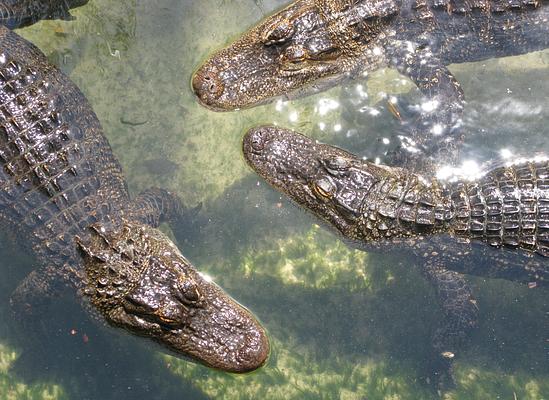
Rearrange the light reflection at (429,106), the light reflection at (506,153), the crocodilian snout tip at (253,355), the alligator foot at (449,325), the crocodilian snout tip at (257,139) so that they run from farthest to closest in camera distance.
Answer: the light reflection at (429,106)
the light reflection at (506,153)
the crocodilian snout tip at (257,139)
the alligator foot at (449,325)
the crocodilian snout tip at (253,355)

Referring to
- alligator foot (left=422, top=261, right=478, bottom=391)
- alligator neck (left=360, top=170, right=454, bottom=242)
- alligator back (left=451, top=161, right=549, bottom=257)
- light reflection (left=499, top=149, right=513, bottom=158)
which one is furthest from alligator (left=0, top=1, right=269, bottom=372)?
light reflection (left=499, top=149, right=513, bottom=158)

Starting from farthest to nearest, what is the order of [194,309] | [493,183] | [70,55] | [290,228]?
[70,55], [290,228], [493,183], [194,309]

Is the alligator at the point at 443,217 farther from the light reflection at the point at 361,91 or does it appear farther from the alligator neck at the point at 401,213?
the light reflection at the point at 361,91

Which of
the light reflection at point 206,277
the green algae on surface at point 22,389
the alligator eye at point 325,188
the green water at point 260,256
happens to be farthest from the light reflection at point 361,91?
the green algae on surface at point 22,389

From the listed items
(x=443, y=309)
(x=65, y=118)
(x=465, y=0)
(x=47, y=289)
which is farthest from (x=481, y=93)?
(x=47, y=289)

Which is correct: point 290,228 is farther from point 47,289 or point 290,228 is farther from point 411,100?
point 47,289

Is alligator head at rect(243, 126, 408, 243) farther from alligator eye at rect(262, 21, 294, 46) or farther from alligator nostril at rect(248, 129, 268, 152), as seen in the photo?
alligator eye at rect(262, 21, 294, 46)

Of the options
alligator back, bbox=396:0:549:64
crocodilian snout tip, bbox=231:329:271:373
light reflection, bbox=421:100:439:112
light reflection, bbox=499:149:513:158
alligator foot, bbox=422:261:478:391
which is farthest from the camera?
alligator back, bbox=396:0:549:64
